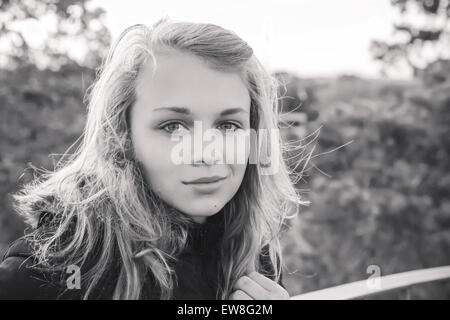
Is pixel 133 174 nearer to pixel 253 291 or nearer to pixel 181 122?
pixel 181 122

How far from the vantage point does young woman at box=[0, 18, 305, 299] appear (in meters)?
1.00

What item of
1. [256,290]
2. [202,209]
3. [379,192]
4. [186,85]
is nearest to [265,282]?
[256,290]

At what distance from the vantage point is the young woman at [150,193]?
996mm

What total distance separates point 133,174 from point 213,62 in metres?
0.30

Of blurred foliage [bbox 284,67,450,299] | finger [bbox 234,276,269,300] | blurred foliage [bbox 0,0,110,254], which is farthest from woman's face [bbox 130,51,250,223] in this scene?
blurred foliage [bbox 284,67,450,299]

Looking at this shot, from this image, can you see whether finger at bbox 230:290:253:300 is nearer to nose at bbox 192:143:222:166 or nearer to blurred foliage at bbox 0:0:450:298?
nose at bbox 192:143:222:166

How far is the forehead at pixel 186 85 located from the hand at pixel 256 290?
1.27 ft

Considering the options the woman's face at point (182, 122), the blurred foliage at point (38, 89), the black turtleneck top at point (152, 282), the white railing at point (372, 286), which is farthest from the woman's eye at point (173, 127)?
the blurred foliage at point (38, 89)

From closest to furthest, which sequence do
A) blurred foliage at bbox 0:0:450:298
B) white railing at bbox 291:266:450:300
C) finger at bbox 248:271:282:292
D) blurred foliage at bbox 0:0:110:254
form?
finger at bbox 248:271:282:292
white railing at bbox 291:266:450:300
blurred foliage at bbox 0:0:110:254
blurred foliage at bbox 0:0:450:298

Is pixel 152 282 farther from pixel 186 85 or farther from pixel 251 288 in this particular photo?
pixel 186 85

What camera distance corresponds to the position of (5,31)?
2236 millimetres

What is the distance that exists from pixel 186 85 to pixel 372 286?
873mm
